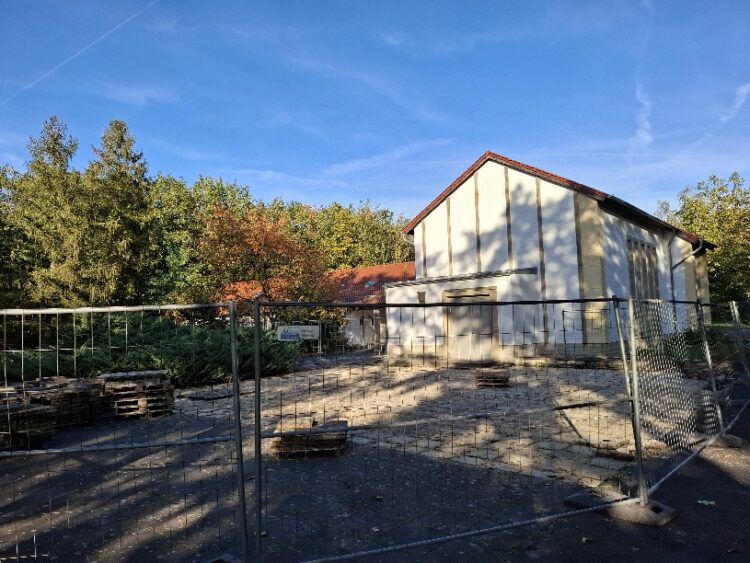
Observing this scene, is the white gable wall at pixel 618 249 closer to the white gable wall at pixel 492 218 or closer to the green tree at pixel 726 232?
the white gable wall at pixel 492 218

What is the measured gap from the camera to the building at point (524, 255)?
1592cm

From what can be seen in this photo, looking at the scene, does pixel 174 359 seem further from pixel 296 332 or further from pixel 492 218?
pixel 492 218

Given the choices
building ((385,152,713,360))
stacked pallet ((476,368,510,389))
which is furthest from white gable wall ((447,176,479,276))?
stacked pallet ((476,368,510,389))

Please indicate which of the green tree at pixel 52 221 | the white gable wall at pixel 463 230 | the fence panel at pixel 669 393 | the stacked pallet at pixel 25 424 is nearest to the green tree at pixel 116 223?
the green tree at pixel 52 221

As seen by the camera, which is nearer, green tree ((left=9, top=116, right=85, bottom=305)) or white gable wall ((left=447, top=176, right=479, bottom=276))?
white gable wall ((left=447, top=176, right=479, bottom=276))

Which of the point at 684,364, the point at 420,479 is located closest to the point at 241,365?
the point at 420,479

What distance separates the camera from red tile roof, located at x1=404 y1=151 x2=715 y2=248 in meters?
16.8

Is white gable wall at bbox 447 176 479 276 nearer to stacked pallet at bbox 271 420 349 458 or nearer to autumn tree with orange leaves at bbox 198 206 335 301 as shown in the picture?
autumn tree with orange leaves at bbox 198 206 335 301

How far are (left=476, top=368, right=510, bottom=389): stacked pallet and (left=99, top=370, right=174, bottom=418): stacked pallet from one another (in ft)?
24.0

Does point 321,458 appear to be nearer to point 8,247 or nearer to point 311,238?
point 8,247

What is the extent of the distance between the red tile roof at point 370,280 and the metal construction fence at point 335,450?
2055cm

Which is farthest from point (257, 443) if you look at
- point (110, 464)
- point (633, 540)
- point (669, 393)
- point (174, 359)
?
point (174, 359)

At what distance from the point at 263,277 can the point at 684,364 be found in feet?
63.7

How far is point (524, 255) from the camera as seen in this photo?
718 inches
